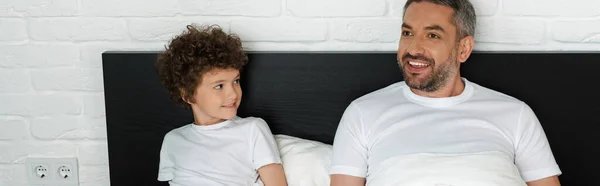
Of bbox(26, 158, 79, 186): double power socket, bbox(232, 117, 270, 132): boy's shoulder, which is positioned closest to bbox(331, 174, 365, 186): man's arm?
bbox(232, 117, 270, 132): boy's shoulder

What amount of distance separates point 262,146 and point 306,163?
12 centimetres

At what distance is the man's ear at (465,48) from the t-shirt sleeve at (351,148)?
27 cm

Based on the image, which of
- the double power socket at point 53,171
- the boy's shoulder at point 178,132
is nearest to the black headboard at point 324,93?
the boy's shoulder at point 178,132

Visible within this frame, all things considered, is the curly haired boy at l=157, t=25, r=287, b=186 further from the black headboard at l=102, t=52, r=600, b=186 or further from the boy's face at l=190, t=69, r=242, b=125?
the black headboard at l=102, t=52, r=600, b=186

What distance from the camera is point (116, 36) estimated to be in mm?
2004

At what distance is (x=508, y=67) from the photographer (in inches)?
74.0

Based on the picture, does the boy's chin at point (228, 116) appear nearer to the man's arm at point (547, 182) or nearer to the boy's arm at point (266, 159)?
the boy's arm at point (266, 159)

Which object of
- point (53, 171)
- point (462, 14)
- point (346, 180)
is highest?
point (462, 14)

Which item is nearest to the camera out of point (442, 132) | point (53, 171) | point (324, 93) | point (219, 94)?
point (442, 132)

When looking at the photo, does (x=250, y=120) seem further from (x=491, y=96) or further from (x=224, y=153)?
(x=491, y=96)

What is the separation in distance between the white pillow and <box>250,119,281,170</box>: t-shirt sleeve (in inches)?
1.4

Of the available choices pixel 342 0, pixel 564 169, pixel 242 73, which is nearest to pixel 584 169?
pixel 564 169

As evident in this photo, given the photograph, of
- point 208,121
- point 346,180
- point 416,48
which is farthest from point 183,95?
point 416,48

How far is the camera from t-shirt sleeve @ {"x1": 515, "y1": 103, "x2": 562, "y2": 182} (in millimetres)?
1718
